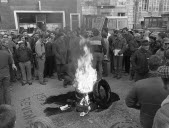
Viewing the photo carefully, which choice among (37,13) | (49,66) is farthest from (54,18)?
(49,66)

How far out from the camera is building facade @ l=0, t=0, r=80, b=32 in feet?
Answer: 61.9

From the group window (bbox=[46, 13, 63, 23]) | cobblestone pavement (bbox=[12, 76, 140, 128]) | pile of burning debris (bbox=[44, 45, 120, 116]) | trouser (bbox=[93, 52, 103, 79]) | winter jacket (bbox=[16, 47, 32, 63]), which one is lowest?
cobblestone pavement (bbox=[12, 76, 140, 128])

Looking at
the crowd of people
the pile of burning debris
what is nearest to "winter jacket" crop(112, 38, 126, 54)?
the crowd of people

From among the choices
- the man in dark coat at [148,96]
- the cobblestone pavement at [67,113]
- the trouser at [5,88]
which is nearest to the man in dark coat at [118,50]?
the cobblestone pavement at [67,113]

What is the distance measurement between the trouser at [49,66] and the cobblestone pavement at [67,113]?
57.0 inches

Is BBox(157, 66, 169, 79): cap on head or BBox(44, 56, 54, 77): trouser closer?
BBox(157, 66, 169, 79): cap on head

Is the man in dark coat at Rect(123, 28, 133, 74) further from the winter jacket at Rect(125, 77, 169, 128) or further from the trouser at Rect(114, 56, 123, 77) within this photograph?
the winter jacket at Rect(125, 77, 169, 128)

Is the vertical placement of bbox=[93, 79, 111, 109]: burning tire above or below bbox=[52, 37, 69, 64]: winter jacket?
below

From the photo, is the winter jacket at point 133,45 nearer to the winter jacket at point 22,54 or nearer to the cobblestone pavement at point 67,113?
the cobblestone pavement at point 67,113

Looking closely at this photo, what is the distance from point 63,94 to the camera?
22.0ft

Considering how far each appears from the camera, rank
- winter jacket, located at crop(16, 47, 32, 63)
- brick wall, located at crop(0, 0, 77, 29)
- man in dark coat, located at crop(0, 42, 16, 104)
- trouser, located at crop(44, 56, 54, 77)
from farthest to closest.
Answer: brick wall, located at crop(0, 0, 77, 29) → trouser, located at crop(44, 56, 54, 77) → winter jacket, located at crop(16, 47, 32, 63) → man in dark coat, located at crop(0, 42, 16, 104)

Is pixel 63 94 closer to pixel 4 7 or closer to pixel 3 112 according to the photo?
pixel 3 112

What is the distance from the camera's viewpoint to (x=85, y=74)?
6.65 meters

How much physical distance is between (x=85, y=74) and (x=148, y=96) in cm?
402
